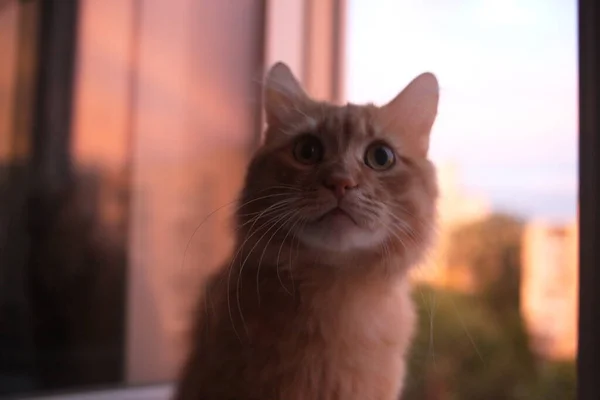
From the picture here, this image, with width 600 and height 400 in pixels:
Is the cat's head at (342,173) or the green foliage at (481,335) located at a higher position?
the cat's head at (342,173)

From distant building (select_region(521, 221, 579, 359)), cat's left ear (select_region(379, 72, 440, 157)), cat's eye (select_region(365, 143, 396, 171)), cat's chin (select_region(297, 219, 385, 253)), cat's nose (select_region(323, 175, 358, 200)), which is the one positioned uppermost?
cat's left ear (select_region(379, 72, 440, 157))

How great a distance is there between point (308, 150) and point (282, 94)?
0.17 m

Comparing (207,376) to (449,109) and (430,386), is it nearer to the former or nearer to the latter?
(430,386)

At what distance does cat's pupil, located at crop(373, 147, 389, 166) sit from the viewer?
1.12 meters

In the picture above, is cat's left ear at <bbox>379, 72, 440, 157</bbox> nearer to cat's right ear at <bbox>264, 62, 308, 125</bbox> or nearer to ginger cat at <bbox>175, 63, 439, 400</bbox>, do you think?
ginger cat at <bbox>175, 63, 439, 400</bbox>

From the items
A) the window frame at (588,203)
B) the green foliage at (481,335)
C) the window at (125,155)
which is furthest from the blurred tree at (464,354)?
the window at (125,155)

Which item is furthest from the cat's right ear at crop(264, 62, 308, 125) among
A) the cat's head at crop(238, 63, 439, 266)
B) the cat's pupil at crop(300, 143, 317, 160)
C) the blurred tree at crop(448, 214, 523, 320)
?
the blurred tree at crop(448, 214, 523, 320)

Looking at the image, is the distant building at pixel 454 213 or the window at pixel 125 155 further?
the window at pixel 125 155

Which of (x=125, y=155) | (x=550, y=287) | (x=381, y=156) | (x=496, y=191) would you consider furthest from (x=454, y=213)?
(x=125, y=155)

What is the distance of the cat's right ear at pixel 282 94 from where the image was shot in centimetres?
122

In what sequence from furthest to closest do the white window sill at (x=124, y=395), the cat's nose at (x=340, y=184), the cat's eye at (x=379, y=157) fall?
1. the white window sill at (x=124, y=395)
2. the cat's eye at (x=379, y=157)
3. the cat's nose at (x=340, y=184)

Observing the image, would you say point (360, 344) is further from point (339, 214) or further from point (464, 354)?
point (464, 354)

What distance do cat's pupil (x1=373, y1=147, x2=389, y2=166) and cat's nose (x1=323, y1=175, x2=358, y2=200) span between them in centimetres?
15

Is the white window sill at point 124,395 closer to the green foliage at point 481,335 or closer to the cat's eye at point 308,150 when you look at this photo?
the green foliage at point 481,335
